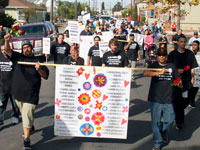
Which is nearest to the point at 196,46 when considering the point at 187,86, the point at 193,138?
the point at 187,86

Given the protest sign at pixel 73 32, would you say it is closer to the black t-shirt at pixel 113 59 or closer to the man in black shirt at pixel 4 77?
the black t-shirt at pixel 113 59

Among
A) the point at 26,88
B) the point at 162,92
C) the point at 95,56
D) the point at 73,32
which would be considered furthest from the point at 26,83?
the point at 73,32

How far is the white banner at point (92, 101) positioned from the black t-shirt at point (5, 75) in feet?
5.54

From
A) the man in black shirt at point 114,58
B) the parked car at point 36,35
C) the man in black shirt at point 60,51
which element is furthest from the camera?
the parked car at point 36,35

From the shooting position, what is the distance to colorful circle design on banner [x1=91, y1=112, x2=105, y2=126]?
6.05 m

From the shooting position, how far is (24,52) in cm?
621

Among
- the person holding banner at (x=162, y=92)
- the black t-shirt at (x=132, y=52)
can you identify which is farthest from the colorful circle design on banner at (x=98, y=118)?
the black t-shirt at (x=132, y=52)

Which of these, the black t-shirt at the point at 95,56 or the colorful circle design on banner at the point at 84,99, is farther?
the black t-shirt at the point at 95,56

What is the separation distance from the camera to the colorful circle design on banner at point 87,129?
20.0ft

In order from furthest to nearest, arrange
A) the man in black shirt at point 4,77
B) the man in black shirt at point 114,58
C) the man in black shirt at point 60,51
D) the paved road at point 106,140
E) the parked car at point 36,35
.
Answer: the parked car at point 36,35 → the man in black shirt at point 60,51 → the man in black shirt at point 114,58 → the man in black shirt at point 4,77 → the paved road at point 106,140

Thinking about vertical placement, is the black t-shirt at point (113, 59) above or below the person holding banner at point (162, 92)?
above

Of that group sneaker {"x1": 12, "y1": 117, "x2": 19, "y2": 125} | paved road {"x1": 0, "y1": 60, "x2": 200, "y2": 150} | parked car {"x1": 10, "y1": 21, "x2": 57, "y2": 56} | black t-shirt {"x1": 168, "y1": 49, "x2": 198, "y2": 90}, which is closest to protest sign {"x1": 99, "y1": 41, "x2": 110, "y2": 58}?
paved road {"x1": 0, "y1": 60, "x2": 200, "y2": 150}

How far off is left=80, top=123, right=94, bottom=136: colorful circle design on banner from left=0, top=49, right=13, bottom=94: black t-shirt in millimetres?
2090

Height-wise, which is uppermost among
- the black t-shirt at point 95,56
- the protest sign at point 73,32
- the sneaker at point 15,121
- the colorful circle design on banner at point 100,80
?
the protest sign at point 73,32
